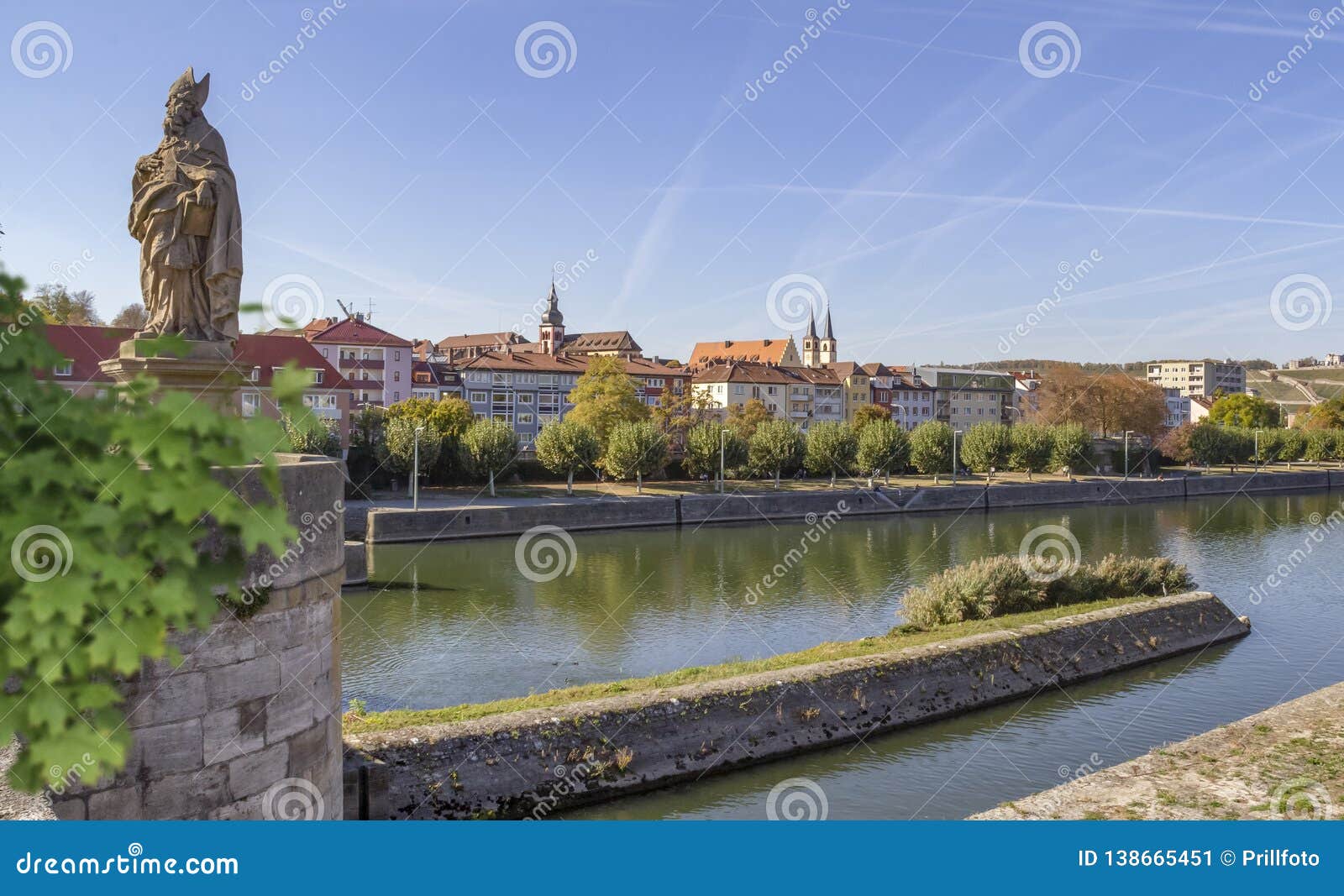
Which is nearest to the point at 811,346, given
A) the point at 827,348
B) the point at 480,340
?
the point at 827,348

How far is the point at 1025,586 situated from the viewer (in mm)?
23984

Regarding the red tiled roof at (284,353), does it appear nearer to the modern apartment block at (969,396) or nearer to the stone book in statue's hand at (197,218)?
the stone book in statue's hand at (197,218)

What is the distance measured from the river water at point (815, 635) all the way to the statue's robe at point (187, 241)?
8.29m

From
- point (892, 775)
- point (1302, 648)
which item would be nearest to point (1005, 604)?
point (1302, 648)

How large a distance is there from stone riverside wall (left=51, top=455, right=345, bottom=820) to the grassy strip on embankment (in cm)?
754

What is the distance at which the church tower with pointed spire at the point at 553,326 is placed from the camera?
5581 inches

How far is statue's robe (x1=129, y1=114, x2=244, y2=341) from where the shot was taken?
7.18 m

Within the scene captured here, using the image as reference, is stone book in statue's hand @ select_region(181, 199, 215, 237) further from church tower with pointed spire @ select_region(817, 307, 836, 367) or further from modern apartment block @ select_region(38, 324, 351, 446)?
church tower with pointed spire @ select_region(817, 307, 836, 367)

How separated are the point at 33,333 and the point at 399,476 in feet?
180

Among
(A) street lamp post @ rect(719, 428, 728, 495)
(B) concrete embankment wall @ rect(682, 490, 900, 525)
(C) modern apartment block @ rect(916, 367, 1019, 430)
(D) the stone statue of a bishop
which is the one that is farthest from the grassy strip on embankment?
(C) modern apartment block @ rect(916, 367, 1019, 430)

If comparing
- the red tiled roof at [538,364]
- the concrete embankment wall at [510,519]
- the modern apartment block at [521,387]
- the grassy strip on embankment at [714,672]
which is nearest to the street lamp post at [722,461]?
the concrete embankment wall at [510,519]

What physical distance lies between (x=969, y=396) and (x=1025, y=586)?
349 feet

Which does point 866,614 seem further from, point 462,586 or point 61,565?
point 61,565

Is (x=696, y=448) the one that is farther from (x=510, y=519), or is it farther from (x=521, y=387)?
(x=521, y=387)
